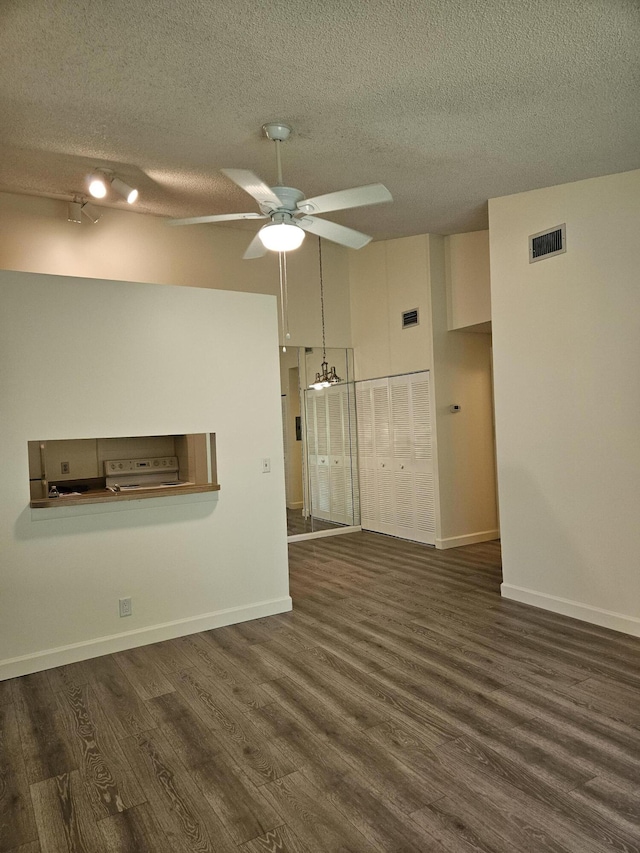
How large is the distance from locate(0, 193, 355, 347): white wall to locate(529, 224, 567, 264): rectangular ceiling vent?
3107mm

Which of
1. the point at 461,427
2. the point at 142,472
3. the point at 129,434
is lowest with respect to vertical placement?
the point at 142,472

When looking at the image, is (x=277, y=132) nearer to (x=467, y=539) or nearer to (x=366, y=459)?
(x=366, y=459)

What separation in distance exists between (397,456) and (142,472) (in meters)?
3.17

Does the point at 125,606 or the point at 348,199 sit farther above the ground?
the point at 348,199

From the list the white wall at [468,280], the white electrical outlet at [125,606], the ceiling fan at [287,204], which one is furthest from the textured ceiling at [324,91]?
the white electrical outlet at [125,606]

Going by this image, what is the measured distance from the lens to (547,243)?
4230mm

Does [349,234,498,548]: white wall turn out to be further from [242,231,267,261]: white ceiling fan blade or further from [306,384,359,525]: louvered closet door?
[242,231,267,261]: white ceiling fan blade

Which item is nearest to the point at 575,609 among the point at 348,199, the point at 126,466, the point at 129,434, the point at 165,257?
the point at 348,199

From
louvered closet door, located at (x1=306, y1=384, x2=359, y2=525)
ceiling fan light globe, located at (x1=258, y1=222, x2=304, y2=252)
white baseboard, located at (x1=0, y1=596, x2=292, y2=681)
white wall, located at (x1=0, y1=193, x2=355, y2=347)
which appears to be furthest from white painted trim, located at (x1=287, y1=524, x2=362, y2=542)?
ceiling fan light globe, located at (x1=258, y1=222, x2=304, y2=252)

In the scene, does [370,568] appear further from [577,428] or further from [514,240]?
[514,240]

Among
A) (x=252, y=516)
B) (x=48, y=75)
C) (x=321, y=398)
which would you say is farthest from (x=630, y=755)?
(x=321, y=398)

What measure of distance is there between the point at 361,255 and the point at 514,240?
2.93 metres

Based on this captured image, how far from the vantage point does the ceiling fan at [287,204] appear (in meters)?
2.95

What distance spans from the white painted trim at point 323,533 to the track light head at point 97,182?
4.37 m
